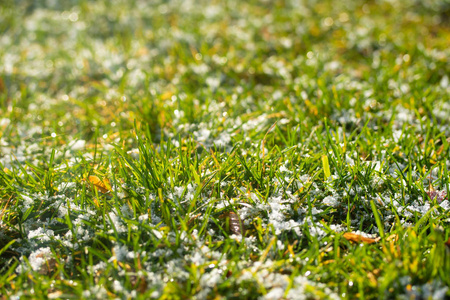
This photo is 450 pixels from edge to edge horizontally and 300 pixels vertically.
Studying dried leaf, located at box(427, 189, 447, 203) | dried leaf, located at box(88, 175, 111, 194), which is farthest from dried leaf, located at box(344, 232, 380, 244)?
dried leaf, located at box(88, 175, 111, 194)

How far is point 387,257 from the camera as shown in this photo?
150 centimetres

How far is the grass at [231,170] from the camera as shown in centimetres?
154

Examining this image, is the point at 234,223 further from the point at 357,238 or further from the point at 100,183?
the point at 100,183

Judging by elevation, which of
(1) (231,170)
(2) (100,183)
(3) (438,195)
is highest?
(2) (100,183)

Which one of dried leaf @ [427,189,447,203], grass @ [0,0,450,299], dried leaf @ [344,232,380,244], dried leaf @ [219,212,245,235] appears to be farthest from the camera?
dried leaf @ [427,189,447,203]

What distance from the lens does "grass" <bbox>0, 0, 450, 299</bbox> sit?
1.54 metres

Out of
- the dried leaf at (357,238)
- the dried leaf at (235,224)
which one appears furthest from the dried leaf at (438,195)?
the dried leaf at (235,224)

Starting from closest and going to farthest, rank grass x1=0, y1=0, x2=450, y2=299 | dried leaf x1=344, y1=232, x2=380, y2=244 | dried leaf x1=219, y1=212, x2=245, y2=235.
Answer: grass x1=0, y1=0, x2=450, y2=299, dried leaf x1=344, y1=232, x2=380, y2=244, dried leaf x1=219, y1=212, x2=245, y2=235

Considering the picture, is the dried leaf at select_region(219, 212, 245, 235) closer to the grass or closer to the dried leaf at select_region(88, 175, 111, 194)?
the grass

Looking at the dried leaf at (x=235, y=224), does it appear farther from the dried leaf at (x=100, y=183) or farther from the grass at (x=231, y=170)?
the dried leaf at (x=100, y=183)

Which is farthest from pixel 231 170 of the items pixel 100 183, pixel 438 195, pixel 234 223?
pixel 438 195

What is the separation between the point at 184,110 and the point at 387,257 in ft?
5.54

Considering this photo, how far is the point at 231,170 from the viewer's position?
203 centimetres

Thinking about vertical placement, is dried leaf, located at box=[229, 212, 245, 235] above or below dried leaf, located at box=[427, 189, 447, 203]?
above
